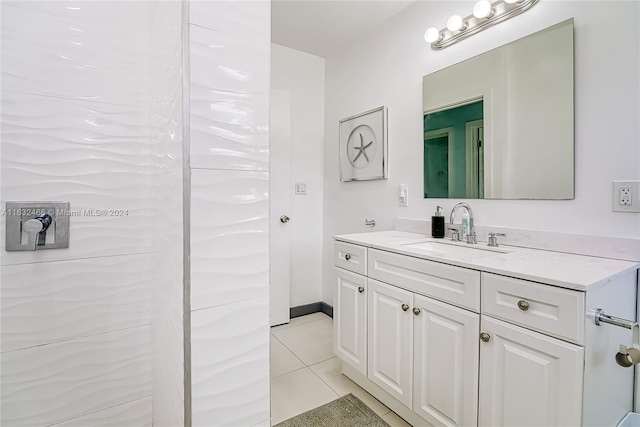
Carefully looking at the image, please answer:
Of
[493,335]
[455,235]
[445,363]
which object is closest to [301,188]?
[455,235]

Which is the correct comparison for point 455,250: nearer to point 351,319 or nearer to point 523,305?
point 523,305

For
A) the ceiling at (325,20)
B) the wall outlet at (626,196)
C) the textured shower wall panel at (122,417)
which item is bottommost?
the textured shower wall panel at (122,417)

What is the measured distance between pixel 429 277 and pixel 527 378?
1.57ft

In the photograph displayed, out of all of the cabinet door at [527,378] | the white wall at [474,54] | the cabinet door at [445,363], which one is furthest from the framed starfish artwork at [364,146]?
the cabinet door at [527,378]

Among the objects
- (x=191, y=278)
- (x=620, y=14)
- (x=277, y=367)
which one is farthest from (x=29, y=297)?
(x=620, y=14)

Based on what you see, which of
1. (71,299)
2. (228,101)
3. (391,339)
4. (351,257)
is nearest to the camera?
(228,101)

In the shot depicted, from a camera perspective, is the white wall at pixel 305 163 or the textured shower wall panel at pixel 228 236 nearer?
the textured shower wall panel at pixel 228 236

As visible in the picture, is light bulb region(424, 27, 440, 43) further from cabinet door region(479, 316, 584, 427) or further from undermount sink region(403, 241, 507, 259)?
cabinet door region(479, 316, 584, 427)

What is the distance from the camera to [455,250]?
63.1 inches

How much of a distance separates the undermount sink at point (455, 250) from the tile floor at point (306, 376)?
874 millimetres

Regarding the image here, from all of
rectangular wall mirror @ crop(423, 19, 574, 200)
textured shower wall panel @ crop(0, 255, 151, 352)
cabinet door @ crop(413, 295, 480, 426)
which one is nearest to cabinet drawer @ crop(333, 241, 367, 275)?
cabinet door @ crop(413, 295, 480, 426)

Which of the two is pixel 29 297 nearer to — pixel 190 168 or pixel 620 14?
pixel 190 168

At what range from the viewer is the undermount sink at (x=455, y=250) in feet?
4.89

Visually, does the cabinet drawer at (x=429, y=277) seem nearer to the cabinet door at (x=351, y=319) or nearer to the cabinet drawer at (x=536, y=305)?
the cabinet drawer at (x=536, y=305)
